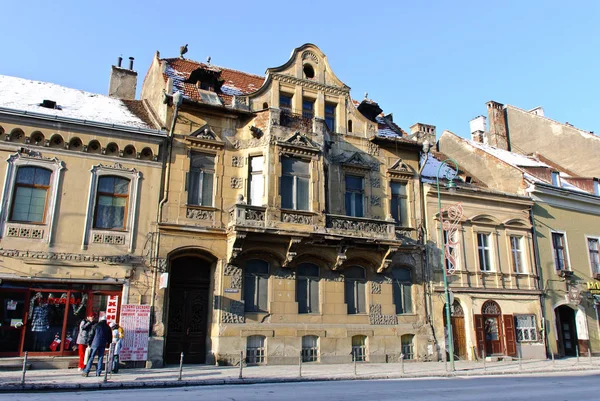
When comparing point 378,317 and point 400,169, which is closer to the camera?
point 378,317

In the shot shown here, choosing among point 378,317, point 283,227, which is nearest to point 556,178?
point 378,317

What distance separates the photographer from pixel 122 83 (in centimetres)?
2506

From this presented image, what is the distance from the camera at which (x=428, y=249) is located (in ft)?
77.9

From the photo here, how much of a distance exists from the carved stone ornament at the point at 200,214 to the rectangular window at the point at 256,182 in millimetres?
1724

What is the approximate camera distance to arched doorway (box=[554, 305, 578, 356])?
2653 cm

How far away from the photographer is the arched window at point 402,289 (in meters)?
22.7

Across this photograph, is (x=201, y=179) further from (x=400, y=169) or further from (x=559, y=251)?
(x=559, y=251)

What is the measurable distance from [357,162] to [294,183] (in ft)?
12.7

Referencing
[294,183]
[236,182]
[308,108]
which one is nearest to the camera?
[236,182]

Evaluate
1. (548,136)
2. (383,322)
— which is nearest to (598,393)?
(383,322)

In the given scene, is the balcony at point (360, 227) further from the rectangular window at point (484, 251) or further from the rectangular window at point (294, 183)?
the rectangular window at point (484, 251)

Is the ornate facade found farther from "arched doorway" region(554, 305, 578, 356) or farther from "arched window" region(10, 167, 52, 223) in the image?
"arched doorway" region(554, 305, 578, 356)

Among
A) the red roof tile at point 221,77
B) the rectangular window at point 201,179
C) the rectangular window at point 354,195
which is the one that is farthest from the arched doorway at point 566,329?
the red roof tile at point 221,77

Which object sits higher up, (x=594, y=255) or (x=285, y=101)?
(x=285, y=101)
